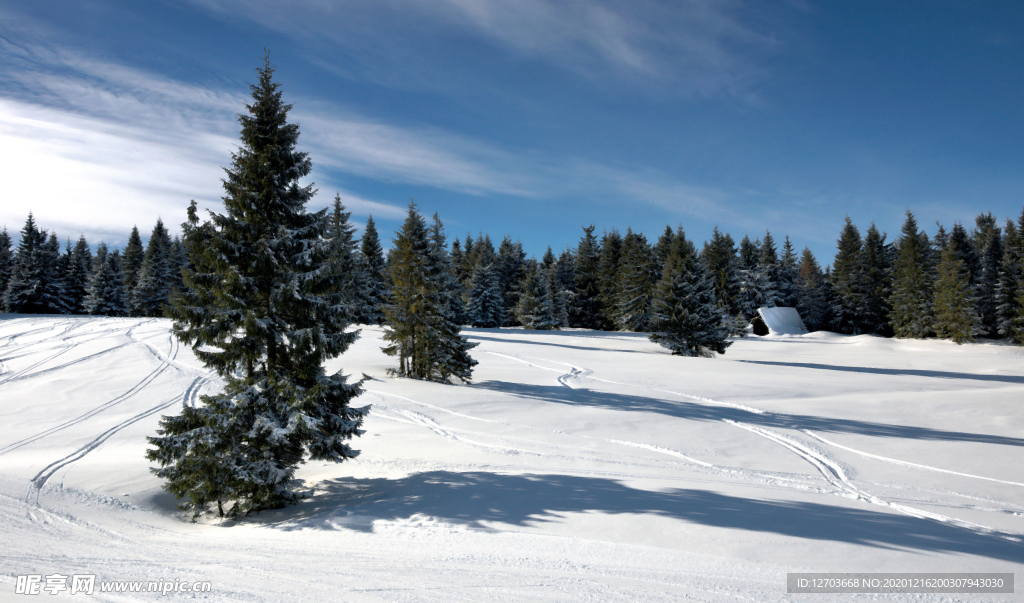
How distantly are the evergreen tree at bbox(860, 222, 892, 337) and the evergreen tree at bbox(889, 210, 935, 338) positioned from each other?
2.36m

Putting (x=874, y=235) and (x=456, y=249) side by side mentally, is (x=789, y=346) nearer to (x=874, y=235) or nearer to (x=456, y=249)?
(x=874, y=235)

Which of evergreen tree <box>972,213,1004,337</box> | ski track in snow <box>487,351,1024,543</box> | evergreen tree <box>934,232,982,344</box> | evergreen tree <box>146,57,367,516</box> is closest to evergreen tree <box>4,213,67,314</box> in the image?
evergreen tree <box>146,57,367,516</box>

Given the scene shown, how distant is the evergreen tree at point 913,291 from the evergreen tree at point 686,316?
2676cm

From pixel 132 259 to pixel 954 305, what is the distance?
91160mm

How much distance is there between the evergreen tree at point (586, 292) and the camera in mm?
59750

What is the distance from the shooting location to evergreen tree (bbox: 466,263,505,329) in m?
57.4

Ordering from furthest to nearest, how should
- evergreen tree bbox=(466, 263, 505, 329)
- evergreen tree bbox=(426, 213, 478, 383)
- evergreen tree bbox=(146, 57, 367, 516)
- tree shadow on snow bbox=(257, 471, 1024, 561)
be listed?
evergreen tree bbox=(466, 263, 505, 329) < evergreen tree bbox=(426, 213, 478, 383) < evergreen tree bbox=(146, 57, 367, 516) < tree shadow on snow bbox=(257, 471, 1024, 561)

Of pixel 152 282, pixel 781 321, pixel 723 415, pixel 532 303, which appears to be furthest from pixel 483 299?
pixel 723 415

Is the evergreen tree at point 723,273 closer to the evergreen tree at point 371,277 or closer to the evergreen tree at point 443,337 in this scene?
A: the evergreen tree at point 371,277

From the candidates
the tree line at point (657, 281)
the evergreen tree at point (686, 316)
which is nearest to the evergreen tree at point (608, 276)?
the tree line at point (657, 281)

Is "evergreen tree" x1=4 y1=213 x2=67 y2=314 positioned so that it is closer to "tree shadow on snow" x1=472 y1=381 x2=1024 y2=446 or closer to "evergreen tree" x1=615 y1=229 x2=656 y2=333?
"tree shadow on snow" x1=472 y1=381 x2=1024 y2=446

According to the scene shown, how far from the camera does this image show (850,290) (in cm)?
5662

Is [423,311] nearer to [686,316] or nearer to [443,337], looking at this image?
[443,337]

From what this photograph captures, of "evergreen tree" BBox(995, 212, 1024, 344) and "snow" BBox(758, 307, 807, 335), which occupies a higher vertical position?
"evergreen tree" BBox(995, 212, 1024, 344)
